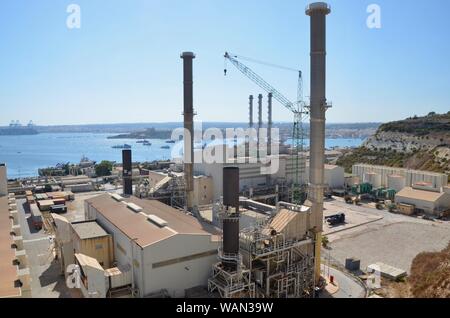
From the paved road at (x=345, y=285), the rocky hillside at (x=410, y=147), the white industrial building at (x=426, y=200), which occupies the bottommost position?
the paved road at (x=345, y=285)

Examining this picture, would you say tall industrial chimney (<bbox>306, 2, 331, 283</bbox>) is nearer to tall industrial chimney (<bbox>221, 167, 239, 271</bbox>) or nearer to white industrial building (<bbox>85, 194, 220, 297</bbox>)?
tall industrial chimney (<bbox>221, 167, 239, 271</bbox>)

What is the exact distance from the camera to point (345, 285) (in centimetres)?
2383

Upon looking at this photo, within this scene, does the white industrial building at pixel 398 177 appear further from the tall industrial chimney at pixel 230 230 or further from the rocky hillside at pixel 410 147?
the tall industrial chimney at pixel 230 230

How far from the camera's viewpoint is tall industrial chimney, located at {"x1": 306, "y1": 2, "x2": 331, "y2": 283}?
889 inches

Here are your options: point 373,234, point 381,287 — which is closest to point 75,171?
point 373,234

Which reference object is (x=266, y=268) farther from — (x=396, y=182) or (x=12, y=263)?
(x=396, y=182)

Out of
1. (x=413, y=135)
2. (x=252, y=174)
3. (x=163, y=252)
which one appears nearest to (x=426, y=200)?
(x=252, y=174)

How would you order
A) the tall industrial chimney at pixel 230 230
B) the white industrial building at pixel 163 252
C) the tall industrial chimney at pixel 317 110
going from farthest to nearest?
the tall industrial chimney at pixel 317 110
the tall industrial chimney at pixel 230 230
the white industrial building at pixel 163 252

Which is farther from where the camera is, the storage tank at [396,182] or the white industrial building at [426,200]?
the storage tank at [396,182]

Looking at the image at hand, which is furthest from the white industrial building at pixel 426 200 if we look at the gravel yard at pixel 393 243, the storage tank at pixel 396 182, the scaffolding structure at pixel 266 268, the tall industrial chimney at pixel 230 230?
the tall industrial chimney at pixel 230 230

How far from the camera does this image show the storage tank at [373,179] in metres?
54.0

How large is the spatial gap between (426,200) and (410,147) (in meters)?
41.7

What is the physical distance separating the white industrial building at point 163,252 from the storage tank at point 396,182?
36692mm
